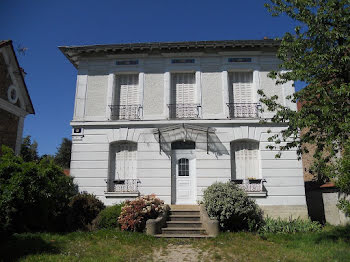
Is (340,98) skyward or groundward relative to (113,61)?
groundward

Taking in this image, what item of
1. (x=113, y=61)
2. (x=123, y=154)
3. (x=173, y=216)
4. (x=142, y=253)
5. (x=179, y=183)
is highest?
(x=113, y=61)

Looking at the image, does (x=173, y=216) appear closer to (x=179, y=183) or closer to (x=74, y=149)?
(x=179, y=183)

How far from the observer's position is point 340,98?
757 centimetres

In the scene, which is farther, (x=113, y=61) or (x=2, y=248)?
(x=113, y=61)

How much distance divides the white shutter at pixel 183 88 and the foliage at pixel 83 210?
5.27 metres

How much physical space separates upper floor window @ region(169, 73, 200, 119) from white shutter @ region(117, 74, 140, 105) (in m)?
1.58

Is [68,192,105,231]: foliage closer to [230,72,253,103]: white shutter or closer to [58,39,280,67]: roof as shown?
[58,39,280,67]: roof

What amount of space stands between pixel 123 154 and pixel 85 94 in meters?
3.19

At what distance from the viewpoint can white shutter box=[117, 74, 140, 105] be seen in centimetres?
1236

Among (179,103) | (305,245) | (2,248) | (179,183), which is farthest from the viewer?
(179,103)

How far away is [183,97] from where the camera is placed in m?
12.3

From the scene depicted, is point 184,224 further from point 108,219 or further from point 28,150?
point 28,150

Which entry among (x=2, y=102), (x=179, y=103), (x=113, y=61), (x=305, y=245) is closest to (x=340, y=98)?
(x=305, y=245)

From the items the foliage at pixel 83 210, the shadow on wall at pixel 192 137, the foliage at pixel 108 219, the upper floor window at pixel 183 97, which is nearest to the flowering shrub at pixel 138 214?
the foliage at pixel 108 219
